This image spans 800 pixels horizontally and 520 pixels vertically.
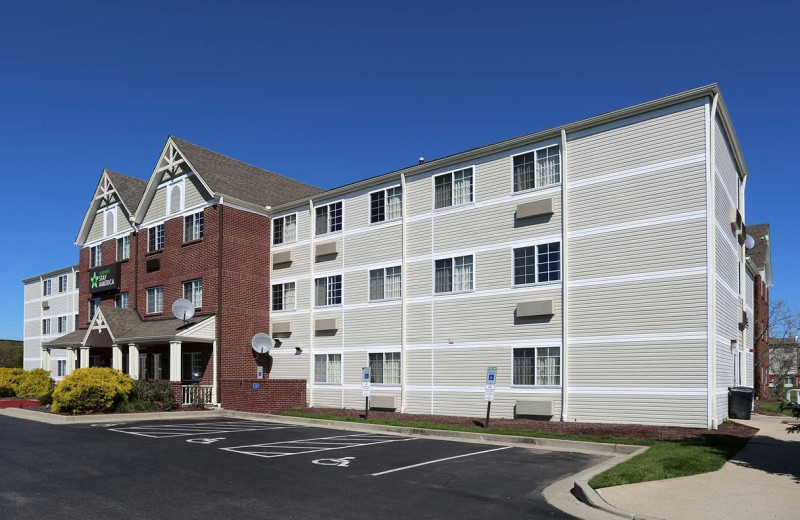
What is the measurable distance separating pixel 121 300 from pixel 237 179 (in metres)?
10.7

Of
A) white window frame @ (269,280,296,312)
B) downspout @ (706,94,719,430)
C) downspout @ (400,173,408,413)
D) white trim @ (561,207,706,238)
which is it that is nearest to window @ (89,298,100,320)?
white window frame @ (269,280,296,312)

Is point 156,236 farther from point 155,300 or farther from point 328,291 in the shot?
point 328,291

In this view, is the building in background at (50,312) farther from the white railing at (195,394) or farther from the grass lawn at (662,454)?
the grass lawn at (662,454)

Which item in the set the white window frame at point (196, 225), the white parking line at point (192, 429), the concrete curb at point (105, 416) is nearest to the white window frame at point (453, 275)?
the white parking line at point (192, 429)

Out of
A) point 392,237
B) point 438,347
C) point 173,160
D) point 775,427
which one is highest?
point 173,160

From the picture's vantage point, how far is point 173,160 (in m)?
33.7

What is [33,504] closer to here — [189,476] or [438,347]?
[189,476]

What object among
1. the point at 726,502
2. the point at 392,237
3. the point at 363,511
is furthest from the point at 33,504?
the point at 392,237

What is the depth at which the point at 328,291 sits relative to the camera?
29.4 m

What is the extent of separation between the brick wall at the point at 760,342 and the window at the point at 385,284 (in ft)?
67.3

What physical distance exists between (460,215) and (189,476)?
49.7 ft

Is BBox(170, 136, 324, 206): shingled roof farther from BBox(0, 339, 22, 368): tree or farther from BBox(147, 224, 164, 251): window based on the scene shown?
BBox(0, 339, 22, 368): tree

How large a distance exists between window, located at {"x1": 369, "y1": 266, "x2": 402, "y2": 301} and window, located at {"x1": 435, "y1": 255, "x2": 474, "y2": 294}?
2.12 metres

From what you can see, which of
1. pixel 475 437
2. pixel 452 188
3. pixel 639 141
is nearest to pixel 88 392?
pixel 475 437
